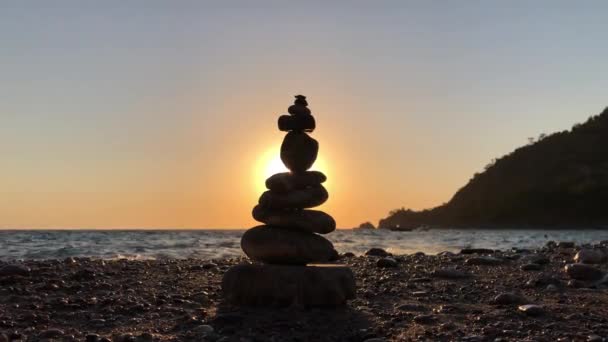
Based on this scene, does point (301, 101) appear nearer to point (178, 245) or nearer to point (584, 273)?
point (584, 273)

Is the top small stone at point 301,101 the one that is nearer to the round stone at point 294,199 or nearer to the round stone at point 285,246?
the round stone at point 294,199

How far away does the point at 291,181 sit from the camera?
36.1 feet

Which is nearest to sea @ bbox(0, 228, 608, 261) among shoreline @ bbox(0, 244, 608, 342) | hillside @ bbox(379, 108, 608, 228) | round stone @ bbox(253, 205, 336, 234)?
shoreline @ bbox(0, 244, 608, 342)

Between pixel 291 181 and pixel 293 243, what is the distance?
3.52 feet

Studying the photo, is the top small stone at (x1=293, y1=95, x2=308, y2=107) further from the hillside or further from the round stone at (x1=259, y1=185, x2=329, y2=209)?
the hillside

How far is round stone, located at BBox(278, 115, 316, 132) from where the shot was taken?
36.5 feet

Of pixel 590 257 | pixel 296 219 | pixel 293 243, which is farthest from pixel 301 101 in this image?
pixel 590 257

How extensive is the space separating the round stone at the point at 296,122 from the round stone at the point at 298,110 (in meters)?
0.07

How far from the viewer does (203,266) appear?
685 inches

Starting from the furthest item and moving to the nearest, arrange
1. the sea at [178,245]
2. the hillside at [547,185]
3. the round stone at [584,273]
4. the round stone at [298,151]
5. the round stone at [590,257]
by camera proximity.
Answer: the hillside at [547,185], the sea at [178,245], the round stone at [590,257], the round stone at [584,273], the round stone at [298,151]

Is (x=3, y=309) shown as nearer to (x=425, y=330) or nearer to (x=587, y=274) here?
(x=425, y=330)

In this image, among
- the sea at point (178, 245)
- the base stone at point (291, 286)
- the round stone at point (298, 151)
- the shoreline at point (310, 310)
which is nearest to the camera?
the shoreline at point (310, 310)

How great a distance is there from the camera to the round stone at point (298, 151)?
36.4 feet

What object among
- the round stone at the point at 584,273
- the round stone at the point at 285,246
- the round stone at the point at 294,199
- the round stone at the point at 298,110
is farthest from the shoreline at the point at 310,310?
the round stone at the point at 298,110
